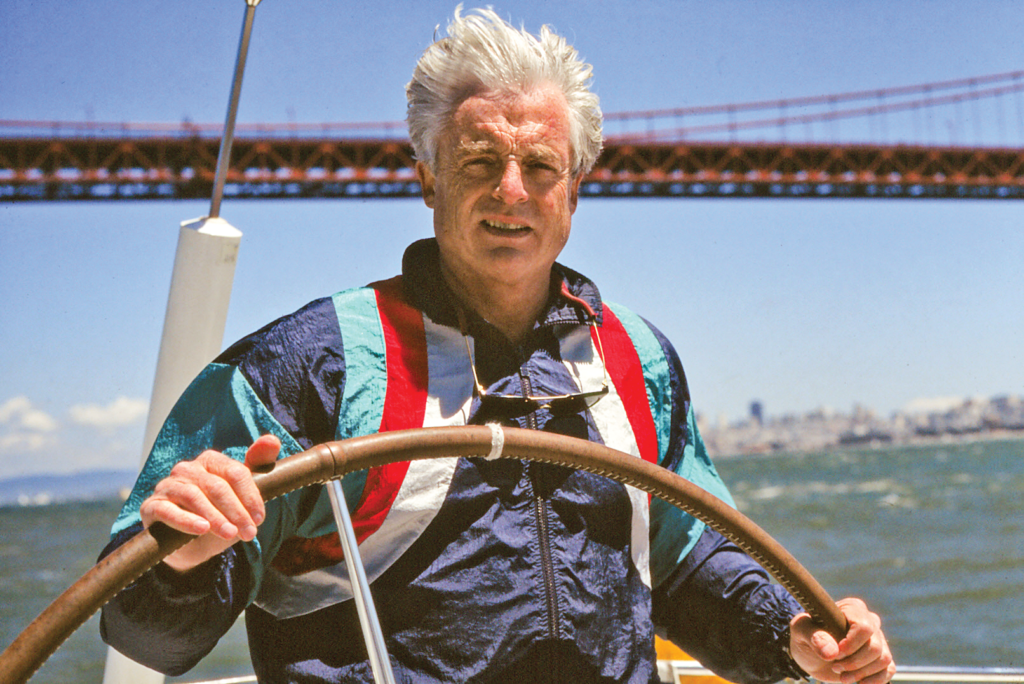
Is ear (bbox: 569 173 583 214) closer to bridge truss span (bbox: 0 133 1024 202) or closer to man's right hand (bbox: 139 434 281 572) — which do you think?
man's right hand (bbox: 139 434 281 572)

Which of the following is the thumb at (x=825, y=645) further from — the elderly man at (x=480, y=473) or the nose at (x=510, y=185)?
the nose at (x=510, y=185)

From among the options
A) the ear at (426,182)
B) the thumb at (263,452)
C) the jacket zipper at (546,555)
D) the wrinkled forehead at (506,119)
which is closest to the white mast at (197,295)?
the ear at (426,182)

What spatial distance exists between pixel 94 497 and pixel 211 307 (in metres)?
49.3

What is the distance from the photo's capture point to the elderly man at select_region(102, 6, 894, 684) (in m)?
0.91

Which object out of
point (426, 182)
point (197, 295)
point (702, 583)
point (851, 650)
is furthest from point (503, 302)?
point (197, 295)

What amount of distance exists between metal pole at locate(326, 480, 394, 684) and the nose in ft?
1.28

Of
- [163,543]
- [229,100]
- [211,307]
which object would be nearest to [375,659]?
[163,543]

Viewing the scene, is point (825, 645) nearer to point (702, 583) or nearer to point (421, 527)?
point (702, 583)

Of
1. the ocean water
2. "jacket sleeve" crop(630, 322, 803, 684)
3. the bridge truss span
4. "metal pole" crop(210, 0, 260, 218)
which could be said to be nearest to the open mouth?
"jacket sleeve" crop(630, 322, 803, 684)

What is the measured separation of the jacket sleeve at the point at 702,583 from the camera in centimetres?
108

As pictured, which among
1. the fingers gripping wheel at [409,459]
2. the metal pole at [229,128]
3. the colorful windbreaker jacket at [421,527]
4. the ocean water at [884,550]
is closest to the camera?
the fingers gripping wheel at [409,459]

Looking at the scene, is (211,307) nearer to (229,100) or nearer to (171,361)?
(171,361)

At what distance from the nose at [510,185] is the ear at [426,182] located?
11cm

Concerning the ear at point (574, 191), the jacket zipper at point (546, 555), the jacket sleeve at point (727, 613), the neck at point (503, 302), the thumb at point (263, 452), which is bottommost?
the jacket sleeve at point (727, 613)
